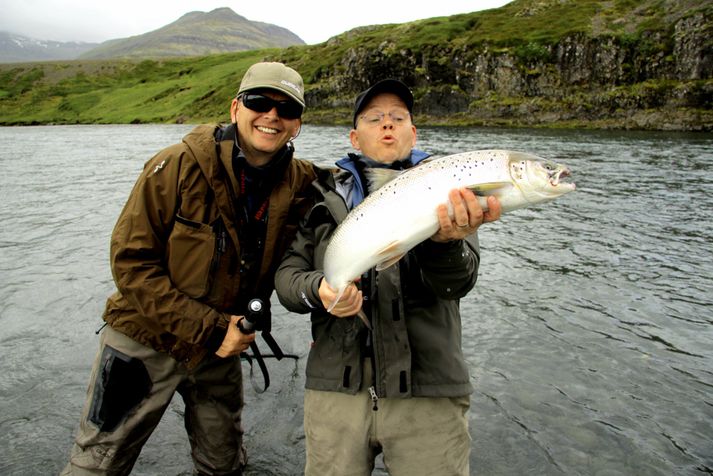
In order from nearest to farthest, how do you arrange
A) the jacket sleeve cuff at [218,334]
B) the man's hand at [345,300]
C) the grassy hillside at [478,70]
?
the man's hand at [345,300], the jacket sleeve cuff at [218,334], the grassy hillside at [478,70]

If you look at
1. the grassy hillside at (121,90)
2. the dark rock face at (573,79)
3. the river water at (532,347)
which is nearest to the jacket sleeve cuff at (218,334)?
the river water at (532,347)

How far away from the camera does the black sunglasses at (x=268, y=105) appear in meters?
3.31

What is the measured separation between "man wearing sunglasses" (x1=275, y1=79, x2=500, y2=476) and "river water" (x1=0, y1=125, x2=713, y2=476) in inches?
65.1

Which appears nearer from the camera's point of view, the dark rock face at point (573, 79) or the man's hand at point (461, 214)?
the man's hand at point (461, 214)

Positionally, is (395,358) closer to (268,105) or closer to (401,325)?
(401,325)

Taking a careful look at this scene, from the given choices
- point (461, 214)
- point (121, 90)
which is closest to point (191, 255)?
point (461, 214)

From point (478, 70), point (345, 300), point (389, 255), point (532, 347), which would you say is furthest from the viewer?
point (478, 70)

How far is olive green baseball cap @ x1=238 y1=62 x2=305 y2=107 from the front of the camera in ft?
10.9

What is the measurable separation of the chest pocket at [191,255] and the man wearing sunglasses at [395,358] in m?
0.55

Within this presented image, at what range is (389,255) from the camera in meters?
2.71

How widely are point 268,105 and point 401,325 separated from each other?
1.70 metres

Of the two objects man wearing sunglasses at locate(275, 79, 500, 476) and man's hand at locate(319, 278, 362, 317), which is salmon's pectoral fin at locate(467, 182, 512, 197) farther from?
man's hand at locate(319, 278, 362, 317)

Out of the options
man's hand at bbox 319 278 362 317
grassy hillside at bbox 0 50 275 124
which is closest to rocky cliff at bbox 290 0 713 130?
grassy hillside at bbox 0 50 275 124

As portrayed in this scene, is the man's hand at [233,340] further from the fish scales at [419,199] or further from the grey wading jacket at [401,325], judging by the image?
the fish scales at [419,199]
